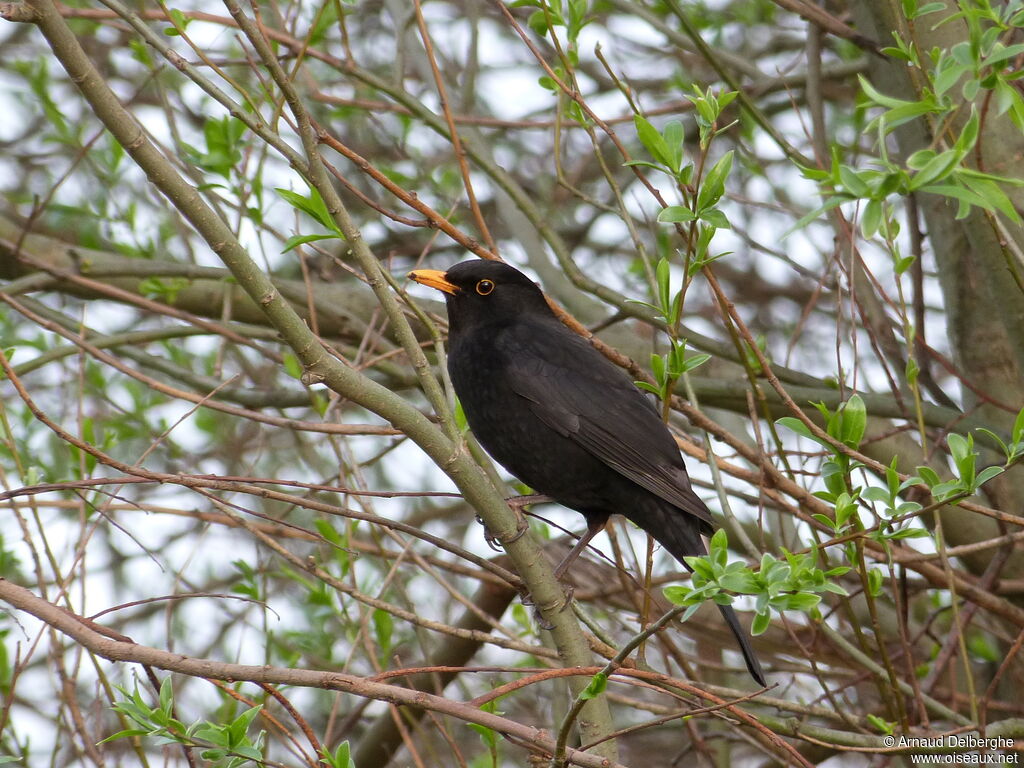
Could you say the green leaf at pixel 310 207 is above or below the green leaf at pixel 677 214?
above

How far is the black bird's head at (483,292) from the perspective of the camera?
196 inches

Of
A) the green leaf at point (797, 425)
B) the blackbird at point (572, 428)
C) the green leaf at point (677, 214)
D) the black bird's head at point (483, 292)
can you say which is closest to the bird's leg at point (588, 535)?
the blackbird at point (572, 428)

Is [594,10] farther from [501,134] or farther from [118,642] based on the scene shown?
[118,642]

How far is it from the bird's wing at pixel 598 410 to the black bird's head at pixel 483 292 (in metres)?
0.22

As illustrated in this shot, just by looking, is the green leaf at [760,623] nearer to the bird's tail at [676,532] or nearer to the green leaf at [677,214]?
the green leaf at [677,214]

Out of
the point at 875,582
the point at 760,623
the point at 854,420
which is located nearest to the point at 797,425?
the point at 854,420

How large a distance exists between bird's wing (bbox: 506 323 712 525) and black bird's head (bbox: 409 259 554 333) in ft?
0.73

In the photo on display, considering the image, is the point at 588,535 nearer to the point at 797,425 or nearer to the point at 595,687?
the point at 797,425

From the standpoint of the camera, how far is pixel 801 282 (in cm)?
788

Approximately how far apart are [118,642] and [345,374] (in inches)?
32.0

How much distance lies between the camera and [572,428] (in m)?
4.55

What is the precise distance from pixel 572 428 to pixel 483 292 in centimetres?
83

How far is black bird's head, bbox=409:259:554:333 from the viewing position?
16.3ft

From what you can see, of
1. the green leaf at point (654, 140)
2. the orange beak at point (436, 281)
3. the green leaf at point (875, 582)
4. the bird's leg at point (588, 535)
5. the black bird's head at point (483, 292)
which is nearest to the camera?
the green leaf at point (654, 140)
